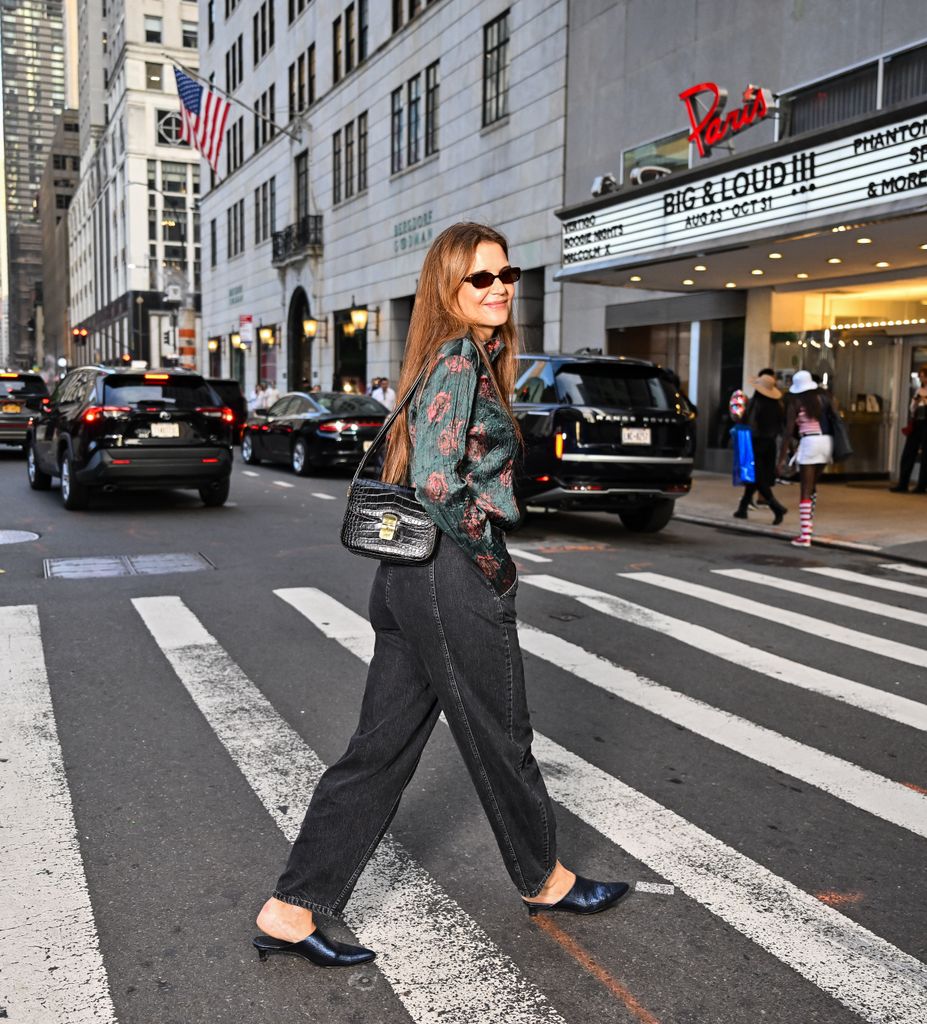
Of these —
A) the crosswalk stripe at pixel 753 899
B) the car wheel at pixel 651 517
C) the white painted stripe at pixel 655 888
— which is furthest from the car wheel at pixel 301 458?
the white painted stripe at pixel 655 888

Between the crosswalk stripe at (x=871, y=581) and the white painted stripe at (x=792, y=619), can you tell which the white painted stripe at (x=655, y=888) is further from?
the crosswalk stripe at (x=871, y=581)

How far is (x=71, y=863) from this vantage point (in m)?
3.67

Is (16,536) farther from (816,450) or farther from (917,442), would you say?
(917,442)

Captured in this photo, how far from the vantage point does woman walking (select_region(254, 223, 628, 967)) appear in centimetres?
279

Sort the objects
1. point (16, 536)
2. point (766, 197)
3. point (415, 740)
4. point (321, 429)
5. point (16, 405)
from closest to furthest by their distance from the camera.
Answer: point (415, 740), point (16, 536), point (766, 197), point (321, 429), point (16, 405)

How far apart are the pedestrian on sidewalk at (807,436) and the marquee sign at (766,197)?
7.86ft

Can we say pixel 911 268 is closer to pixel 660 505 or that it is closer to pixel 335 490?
pixel 660 505

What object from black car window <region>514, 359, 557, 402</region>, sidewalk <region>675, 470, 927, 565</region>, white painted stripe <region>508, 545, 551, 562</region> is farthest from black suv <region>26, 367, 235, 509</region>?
sidewalk <region>675, 470, 927, 565</region>

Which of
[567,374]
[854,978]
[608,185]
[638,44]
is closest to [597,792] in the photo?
[854,978]

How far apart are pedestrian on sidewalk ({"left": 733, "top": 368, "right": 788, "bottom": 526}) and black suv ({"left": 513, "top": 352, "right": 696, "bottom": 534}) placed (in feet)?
7.47

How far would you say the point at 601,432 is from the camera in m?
11.3

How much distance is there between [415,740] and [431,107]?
29574 millimetres

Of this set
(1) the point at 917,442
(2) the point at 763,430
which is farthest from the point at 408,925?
(1) the point at 917,442

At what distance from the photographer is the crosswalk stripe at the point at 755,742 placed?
4.34 meters
